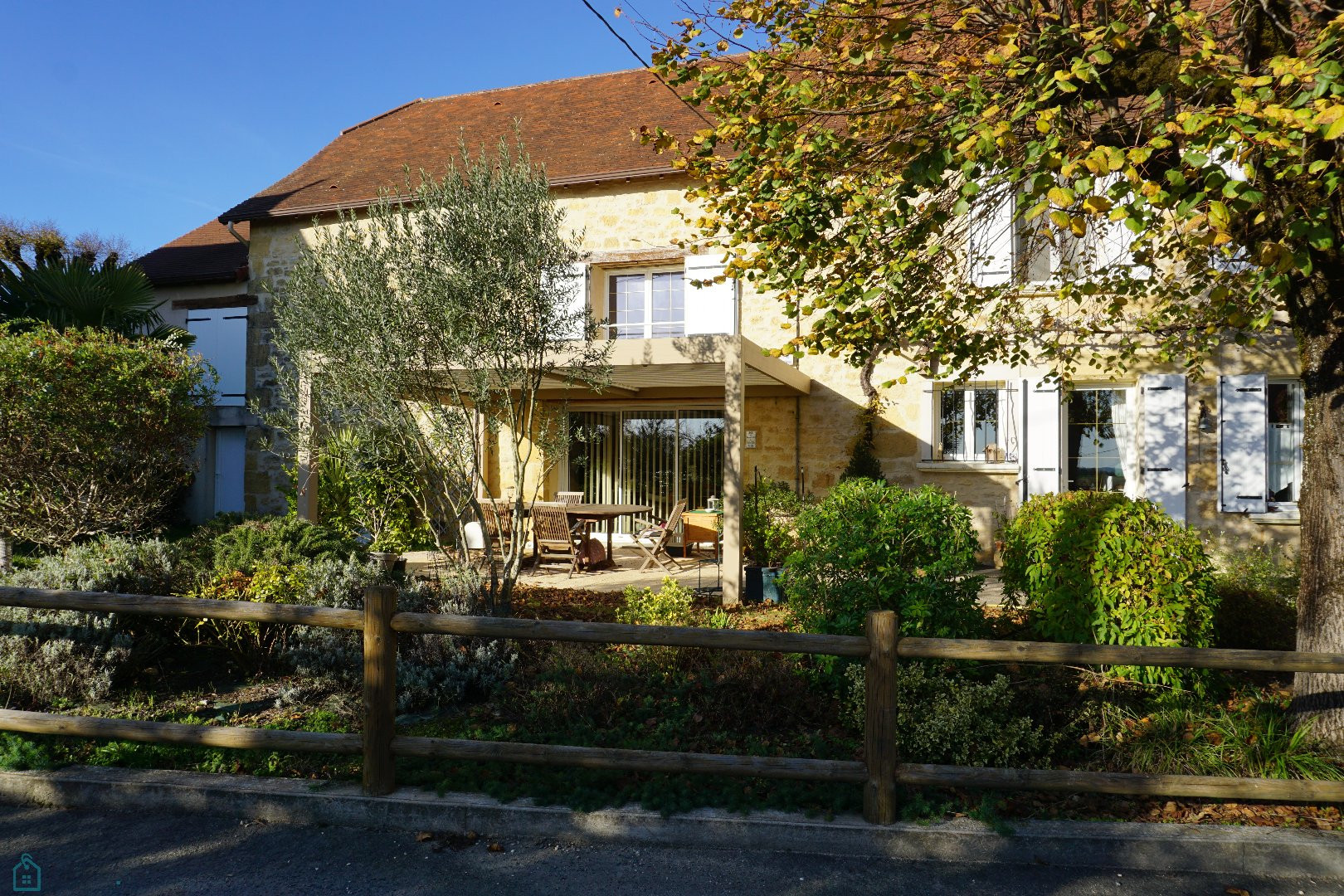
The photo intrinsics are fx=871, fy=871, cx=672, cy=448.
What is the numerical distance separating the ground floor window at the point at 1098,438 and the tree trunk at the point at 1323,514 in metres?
6.03

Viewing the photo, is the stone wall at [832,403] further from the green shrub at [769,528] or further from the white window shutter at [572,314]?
the white window shutter at [572,314]

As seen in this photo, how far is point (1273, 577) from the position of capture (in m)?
6.81

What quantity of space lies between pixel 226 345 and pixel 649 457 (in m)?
6.92

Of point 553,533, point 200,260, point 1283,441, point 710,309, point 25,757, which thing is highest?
point 200,260

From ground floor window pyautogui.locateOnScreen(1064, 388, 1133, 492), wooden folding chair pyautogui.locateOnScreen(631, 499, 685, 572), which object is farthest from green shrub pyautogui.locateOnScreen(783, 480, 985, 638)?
ground floor window pyautogui.locateOnScreen(1064, 388, 1133, 492)

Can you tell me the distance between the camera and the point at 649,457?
1307 centimetres

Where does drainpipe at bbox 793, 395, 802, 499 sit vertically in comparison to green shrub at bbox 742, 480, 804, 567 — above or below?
above

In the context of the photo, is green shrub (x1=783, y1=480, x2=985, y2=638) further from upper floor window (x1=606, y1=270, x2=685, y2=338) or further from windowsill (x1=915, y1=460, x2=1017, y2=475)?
upper floor window (x1=606, y1=270, x2=685, y2=338)

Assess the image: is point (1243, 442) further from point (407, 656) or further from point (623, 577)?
point (407, 656)

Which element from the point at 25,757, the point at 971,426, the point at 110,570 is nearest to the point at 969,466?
the point at 971,426

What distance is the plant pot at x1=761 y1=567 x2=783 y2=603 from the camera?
7.94 meters

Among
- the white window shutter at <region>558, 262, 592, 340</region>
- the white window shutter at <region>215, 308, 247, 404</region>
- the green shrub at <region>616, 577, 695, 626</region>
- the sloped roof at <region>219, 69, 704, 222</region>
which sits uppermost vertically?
the sloped roof at <region>219, 69, 704, 222</region>

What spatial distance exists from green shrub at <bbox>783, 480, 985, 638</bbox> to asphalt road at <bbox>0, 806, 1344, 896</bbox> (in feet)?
5.96

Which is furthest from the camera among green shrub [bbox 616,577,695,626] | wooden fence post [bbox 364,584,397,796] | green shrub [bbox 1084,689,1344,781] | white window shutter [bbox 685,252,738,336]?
white window shutter [bbox 685,252,738,336]
